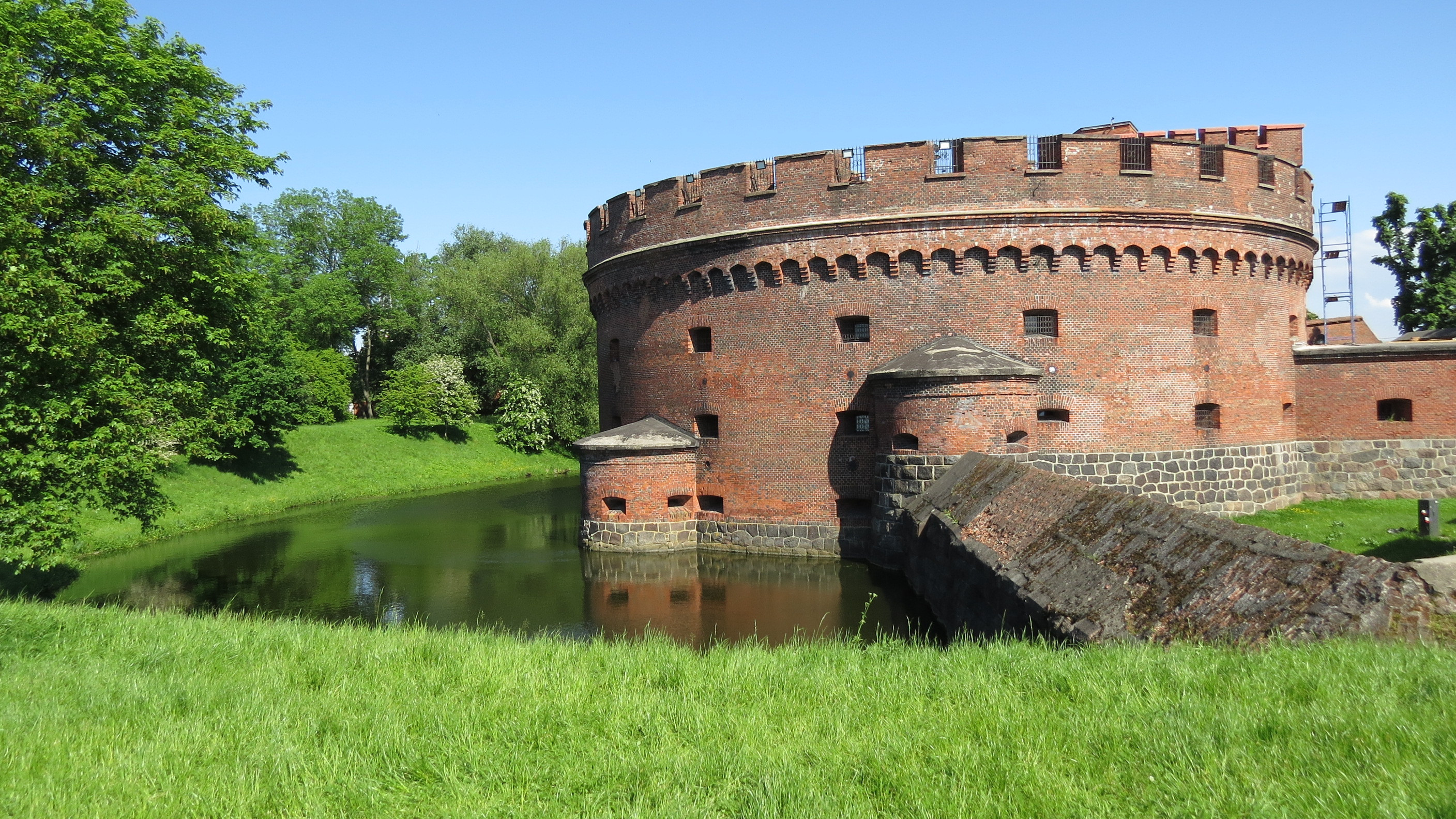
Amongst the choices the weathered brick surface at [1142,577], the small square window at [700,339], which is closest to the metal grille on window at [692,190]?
the small square window at [700,339]

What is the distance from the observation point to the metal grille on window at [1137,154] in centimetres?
1542

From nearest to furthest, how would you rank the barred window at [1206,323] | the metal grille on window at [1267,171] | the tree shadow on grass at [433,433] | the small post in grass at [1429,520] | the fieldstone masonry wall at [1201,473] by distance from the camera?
the small post in grass at [1429,520]
the fieldstone masonry wall at [1201,473]
the barred window at [1206,323]
the metal grille on window at [1267,171]
the tree shadow on grass at [433,433]

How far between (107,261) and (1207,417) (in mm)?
18286

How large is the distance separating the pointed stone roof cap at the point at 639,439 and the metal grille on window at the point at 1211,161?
1081 cm

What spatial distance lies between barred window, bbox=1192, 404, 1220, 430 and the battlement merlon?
362cm

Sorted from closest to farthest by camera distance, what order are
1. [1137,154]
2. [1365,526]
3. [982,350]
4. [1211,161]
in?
1. [1365,526]
2. [982,350]
3. [1137,154]
4. [1211,161]

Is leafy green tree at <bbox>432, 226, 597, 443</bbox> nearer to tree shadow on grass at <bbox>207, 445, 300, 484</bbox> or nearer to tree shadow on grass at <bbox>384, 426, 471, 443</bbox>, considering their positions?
tree shadow on grass at <bbox>384, 426, 471, 443</bbox>

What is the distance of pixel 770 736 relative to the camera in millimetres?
4508

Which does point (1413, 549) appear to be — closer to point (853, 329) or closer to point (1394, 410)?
point (1394, 410)

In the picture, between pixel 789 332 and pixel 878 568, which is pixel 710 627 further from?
pixel 789 332

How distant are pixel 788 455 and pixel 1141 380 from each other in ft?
21.5

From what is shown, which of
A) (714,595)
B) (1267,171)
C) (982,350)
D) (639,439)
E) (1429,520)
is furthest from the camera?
(639,439)

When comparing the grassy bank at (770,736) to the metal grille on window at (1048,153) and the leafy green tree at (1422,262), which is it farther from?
the leafy green tree at (1422,262)

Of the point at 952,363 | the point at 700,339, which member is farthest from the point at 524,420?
the point at 952,363
